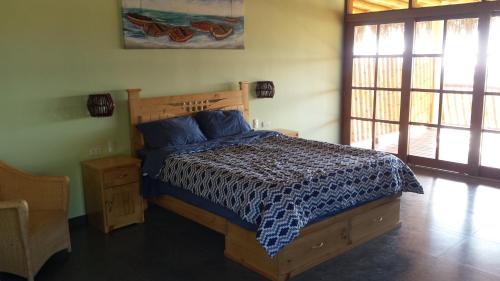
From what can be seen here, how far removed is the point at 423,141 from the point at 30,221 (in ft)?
16.3

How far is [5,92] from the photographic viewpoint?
3672mm

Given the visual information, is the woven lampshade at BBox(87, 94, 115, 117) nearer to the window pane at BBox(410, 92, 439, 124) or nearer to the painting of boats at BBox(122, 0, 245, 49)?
the painting of boats at BBox(122, 0, 245, 49)

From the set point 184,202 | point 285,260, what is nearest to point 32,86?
point 184,202

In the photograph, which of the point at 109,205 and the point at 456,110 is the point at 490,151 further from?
the point at 109,205

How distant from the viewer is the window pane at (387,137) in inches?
250

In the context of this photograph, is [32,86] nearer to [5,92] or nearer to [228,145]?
[5,92]

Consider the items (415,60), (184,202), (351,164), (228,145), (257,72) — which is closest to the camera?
(351,164)

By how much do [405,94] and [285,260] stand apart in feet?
12.7

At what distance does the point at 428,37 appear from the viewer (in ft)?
19.1

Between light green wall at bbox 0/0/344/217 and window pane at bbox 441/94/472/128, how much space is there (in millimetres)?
2311

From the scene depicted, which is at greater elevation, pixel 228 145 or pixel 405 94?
pixel 405 94

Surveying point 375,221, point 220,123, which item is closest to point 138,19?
point 220,123

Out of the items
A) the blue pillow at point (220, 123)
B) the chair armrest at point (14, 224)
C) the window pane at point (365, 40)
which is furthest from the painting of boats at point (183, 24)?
the window pane at point (365, 40)

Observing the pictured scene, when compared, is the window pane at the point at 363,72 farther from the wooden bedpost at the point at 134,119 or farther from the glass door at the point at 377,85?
the wooden bedpost at the point at 134,119
